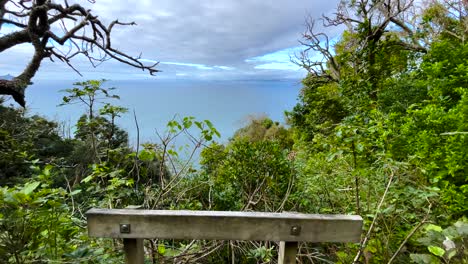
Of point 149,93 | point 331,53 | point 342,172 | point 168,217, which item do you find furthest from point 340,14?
point 168,217

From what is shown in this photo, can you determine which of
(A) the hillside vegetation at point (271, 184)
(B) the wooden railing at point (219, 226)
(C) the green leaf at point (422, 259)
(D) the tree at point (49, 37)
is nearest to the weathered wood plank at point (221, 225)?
(B) the wooden railing at point (219, 226)

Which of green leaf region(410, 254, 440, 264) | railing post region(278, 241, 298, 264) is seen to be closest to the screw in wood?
railing post region(278, 241, 298, 264)

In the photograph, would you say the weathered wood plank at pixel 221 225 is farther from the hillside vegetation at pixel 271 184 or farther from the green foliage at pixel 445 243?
the green foliage at pixel 445 243

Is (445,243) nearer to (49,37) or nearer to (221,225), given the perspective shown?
(221,225)

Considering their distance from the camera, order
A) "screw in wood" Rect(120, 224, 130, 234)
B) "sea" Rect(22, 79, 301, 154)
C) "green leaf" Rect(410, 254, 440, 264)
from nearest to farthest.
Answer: "screw in wood" Rect(120, 224, 130, 234)
"green leaf" Rect(410, 254, 440, 264)
"sea" Rect(22, 79, 301, 154)

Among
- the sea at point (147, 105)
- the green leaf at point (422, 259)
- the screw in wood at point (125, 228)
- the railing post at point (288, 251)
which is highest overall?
the sea at point (147, 105)

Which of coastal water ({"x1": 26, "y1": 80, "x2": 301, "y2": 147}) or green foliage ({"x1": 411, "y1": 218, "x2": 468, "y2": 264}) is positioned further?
coastal water ({"x1": 26, "y1": 80, "x2": 301, "y2": 147})

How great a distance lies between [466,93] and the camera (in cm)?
226

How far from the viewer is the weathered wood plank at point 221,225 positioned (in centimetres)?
109

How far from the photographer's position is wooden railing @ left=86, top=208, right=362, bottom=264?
1087 mm

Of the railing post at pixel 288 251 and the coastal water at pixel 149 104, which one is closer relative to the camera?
the railing post at pixel 288 251

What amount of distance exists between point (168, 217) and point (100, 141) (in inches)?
105

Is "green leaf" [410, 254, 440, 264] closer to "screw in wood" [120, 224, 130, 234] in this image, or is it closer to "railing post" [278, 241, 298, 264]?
"railing post" [278, 241, 298, 264]

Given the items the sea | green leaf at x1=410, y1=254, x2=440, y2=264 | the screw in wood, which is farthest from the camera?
the sea
